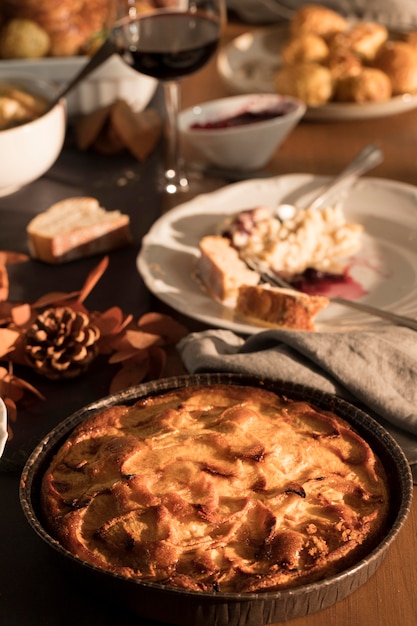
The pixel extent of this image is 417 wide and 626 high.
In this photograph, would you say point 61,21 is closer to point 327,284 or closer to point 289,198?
point 289,198

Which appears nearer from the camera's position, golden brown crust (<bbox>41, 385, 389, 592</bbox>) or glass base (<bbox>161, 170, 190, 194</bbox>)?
golden brown crust (<bbox>41, 385, 389, 592</bbox>)

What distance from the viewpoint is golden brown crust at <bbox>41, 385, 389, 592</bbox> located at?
0.90 metres

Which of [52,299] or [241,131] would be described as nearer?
[52,299]

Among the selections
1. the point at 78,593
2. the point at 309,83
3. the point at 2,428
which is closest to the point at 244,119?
the point at 309,83

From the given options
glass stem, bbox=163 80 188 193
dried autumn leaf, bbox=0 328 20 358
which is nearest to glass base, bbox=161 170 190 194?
glass stem, bbox=163 80 188 193

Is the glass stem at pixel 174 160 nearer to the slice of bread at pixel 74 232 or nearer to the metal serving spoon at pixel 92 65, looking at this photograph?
the metal serving spoon at pixel 92 65

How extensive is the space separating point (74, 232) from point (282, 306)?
18.0 inches

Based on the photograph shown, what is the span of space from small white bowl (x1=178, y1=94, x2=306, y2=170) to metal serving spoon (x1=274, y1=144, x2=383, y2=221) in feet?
0.54

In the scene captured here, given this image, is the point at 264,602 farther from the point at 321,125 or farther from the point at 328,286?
the point at 321,125

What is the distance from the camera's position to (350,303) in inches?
57.6

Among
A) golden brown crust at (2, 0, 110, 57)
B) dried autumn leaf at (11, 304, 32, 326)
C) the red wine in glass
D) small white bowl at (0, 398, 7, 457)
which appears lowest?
dried autumn leaf at (11, 304, 32, 326)

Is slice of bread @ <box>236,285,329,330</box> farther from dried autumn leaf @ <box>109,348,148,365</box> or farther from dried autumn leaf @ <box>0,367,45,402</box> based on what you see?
dried autumn leaf @ <box>0,367,45,402</box>

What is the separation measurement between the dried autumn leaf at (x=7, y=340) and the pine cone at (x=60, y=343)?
0.06 ft

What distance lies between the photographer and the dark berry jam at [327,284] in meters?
1.56
